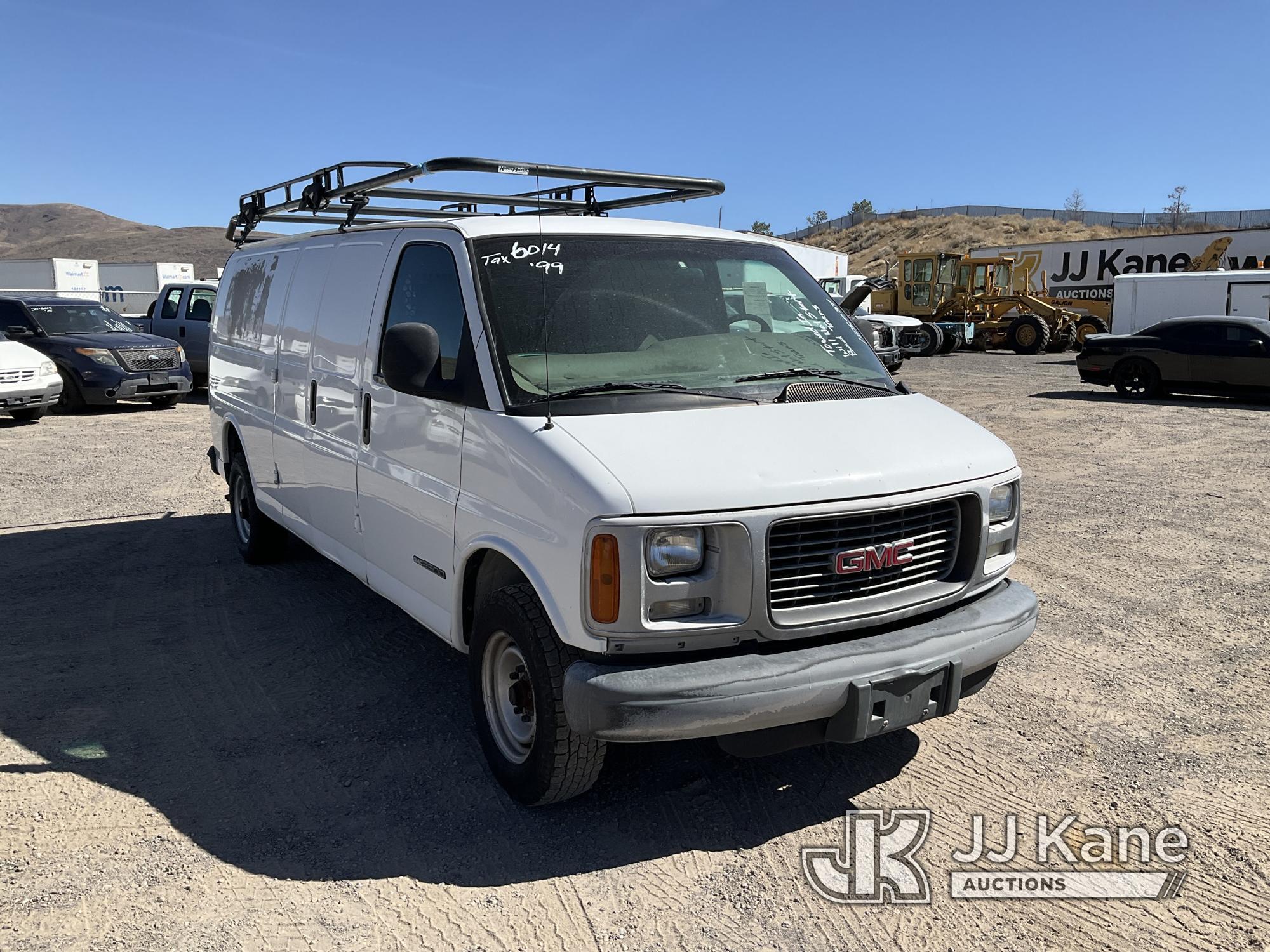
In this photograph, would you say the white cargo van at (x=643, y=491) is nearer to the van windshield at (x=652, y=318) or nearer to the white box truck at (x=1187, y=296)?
the van windshield at (x=652, y=318)

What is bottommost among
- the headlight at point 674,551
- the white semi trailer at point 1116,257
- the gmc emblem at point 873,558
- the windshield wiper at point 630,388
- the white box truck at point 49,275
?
the gmc emblem at point 873,558

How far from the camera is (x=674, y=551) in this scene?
3.27m

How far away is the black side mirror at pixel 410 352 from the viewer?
3.86 meters

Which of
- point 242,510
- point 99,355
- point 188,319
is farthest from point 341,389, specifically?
point 188,319

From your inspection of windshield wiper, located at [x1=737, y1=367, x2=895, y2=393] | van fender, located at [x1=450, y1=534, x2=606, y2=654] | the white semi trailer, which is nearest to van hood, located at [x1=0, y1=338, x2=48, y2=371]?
van fender, located at [x1=450, y1=534, x2=606, y2=654]

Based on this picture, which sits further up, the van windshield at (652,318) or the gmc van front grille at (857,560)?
the van windshield at (652,318)

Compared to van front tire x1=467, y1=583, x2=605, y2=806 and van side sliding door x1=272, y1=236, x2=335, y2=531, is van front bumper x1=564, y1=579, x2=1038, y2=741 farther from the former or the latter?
van side sliding door x1=272, y1=236, x2=335, y2=531

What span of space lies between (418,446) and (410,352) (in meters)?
0.58

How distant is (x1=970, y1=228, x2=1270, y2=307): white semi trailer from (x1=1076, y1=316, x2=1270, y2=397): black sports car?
19.2m

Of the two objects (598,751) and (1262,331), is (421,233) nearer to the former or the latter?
(598,751)

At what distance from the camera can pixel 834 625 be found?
3.49 metres

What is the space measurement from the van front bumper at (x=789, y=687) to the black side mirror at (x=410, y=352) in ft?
4.30

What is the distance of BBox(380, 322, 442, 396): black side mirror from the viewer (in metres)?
3.86

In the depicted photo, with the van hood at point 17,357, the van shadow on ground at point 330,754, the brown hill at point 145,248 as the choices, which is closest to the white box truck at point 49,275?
the van hood at point 17,357
